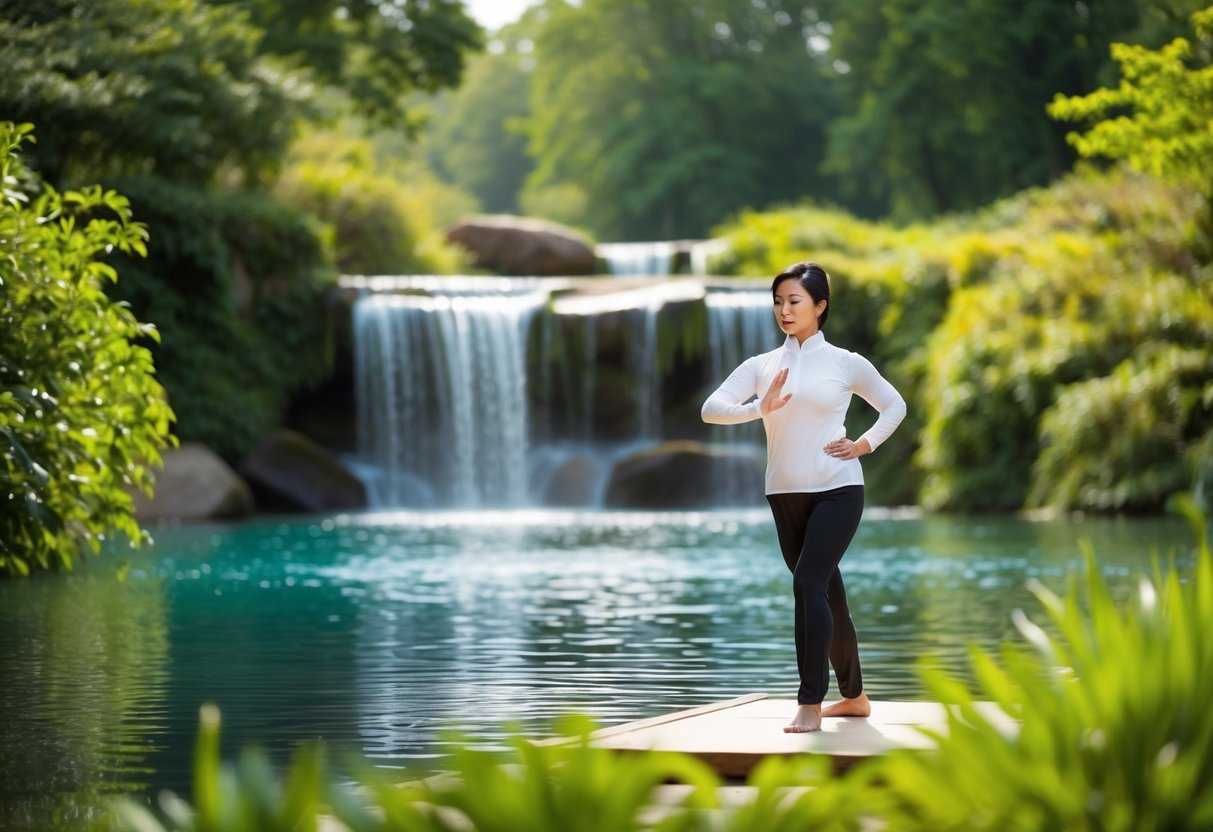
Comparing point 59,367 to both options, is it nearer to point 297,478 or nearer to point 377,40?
point 297,478

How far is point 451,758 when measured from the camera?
3.38 m

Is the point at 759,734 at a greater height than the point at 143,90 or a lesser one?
lesser

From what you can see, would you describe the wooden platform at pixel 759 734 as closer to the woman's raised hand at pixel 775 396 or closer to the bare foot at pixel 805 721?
the bare foot at pixel 805 721

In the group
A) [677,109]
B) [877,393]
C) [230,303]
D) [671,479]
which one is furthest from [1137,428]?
[677,109]

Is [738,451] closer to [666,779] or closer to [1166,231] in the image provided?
[1166,231]

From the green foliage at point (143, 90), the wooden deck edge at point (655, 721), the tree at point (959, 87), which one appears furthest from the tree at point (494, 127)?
the wooden deck edge at point (655, 721)

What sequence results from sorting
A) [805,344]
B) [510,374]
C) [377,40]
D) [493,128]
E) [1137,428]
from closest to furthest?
[805,344], [1137,428], [510,374], [377,40], [493,128]

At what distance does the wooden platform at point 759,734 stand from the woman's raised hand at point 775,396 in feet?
3.57

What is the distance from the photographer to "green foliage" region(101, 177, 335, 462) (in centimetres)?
3058

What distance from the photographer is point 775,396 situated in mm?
6723

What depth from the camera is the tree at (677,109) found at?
212ft

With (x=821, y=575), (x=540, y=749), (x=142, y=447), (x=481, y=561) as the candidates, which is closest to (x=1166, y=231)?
(x=481, y=561)

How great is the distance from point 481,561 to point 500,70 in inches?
2935

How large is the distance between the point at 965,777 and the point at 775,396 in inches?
126
